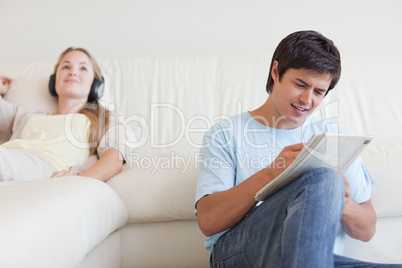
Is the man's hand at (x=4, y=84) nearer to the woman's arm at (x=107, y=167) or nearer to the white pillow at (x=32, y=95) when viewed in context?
the white pillow at (x=32, y=95)

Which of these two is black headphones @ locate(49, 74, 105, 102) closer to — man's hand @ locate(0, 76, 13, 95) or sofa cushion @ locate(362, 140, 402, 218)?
man's hand @ locate(0, 76, 13, 95)

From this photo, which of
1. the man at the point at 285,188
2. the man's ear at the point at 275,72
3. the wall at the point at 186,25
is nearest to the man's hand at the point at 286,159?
the man at the point at 285,188

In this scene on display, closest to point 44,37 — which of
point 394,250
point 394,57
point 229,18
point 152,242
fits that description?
point 229,18

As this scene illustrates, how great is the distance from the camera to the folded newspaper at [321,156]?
73 centimetres

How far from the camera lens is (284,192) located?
0.82m

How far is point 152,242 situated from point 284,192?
0.68m

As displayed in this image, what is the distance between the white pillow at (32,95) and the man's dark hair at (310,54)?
118cm

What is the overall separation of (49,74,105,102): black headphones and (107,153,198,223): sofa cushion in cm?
47

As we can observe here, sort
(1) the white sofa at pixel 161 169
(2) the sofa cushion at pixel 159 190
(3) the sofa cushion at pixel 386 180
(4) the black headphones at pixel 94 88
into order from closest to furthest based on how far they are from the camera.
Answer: (1) the white sofa at pixel 161 169, (3) the sofa cushion at pixel 386 180, (2) the sofa cushion at pixel 159 190, (4) the black headphones at pixel 94 88

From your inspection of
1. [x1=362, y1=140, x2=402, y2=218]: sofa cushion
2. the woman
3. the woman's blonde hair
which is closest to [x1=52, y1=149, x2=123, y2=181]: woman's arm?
the woman

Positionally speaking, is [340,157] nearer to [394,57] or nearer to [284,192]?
[284,192]

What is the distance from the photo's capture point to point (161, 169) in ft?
4.70

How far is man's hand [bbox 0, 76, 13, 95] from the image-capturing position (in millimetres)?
1793

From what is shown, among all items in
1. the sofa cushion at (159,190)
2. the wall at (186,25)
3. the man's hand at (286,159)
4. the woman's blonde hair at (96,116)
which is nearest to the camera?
the man's hand at (286,159)
